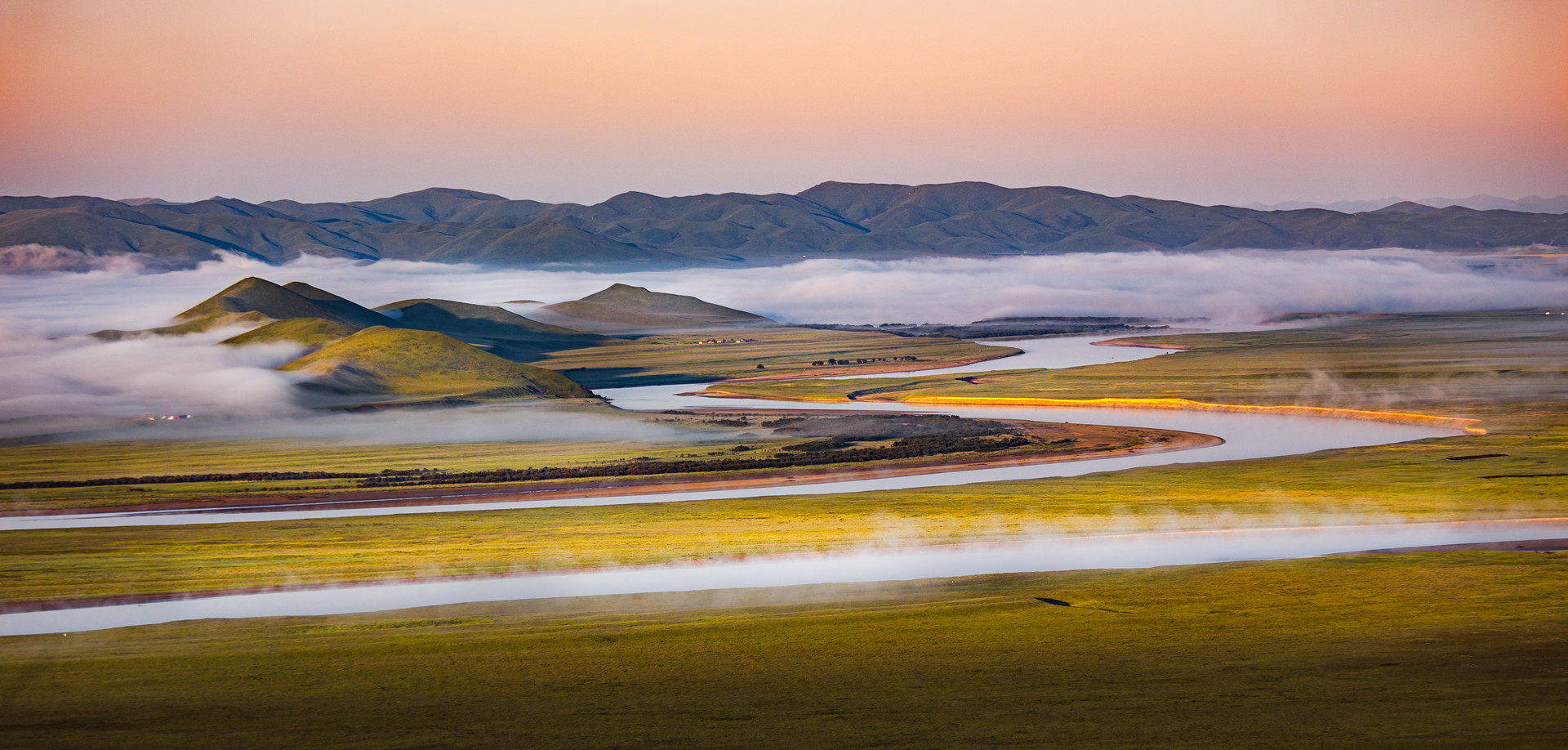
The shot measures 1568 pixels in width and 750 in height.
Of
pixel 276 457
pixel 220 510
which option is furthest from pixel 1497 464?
pixel 276 457

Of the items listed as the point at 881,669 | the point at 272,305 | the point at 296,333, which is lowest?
the point at 881,669

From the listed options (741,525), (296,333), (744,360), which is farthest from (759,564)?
(744,360)

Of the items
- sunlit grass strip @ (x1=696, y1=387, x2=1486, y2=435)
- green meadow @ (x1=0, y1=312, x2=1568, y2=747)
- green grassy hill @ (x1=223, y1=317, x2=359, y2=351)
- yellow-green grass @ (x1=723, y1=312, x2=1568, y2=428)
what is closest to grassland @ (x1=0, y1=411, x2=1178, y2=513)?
green meadow @ (x1=0, y1=312, x2=1568, y2=747)

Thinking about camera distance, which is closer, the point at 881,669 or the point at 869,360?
the point at 881,669

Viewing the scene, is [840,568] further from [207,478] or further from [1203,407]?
[1203,407]

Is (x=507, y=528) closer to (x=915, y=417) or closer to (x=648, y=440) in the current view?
(x=648, y=440)

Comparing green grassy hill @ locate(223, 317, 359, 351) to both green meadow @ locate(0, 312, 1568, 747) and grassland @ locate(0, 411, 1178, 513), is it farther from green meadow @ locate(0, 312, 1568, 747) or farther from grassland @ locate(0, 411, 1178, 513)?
green meadow @ locate(0, 312, 1568, 747)
